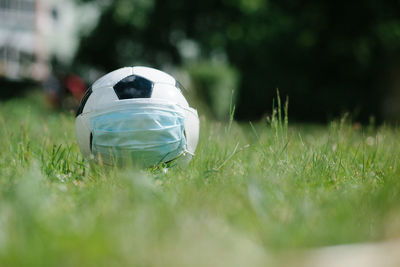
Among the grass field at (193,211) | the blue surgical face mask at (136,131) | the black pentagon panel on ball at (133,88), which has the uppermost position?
the black pentagon panel on ball at (133,88)

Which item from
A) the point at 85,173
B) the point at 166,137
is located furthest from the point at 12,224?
the point at 166,137

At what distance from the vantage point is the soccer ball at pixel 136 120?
3.15 meters

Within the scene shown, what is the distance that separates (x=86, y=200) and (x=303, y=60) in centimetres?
1749

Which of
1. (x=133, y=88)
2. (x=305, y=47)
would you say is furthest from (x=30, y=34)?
(x=133, y=88)

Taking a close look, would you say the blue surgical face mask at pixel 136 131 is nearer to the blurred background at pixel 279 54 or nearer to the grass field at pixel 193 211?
the grass field at pixel 193 211

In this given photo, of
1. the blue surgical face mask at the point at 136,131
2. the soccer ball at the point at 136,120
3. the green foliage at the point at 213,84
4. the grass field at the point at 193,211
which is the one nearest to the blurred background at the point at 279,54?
the green foliage at the point at 213,84

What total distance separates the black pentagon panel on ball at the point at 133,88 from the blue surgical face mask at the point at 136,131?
0.20ft

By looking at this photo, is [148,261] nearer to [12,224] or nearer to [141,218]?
[141,218]

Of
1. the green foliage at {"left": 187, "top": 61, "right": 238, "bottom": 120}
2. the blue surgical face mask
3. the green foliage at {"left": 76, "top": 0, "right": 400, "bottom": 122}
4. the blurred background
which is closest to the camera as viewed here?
the blue surgical face mask

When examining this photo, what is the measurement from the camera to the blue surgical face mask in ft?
10.3

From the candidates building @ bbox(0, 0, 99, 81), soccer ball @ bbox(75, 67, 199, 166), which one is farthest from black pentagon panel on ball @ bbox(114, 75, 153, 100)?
building @ bbox(0, 0, 99, 81)

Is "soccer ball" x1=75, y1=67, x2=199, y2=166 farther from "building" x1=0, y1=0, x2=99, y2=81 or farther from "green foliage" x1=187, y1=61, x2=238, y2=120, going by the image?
"building" x1=0, y1=0, x2=99, y2=81

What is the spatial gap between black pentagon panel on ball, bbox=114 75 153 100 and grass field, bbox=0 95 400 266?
1.88 feet

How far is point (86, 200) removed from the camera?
2.42m
